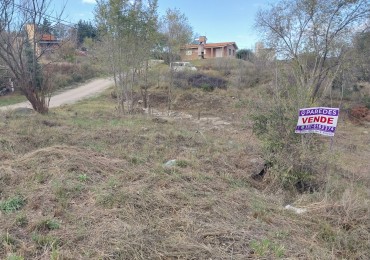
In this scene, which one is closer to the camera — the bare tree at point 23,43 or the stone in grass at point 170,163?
the stone in grass at point 170,163

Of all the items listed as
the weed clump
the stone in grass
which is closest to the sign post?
the stone in grass

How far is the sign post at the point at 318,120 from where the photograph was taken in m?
4.00

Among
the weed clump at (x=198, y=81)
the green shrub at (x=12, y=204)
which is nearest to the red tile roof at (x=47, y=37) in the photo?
the green shrub at (x=12, y=204)

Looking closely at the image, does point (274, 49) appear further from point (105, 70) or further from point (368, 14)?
point (105, 70)

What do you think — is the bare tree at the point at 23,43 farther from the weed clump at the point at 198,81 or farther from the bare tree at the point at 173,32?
the weed clump at the point at 198,81

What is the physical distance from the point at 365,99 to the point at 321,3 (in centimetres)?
631

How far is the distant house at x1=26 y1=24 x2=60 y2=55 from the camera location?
33.4 ft

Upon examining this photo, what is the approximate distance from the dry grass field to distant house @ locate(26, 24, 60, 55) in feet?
20.2

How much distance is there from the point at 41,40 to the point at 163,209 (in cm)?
995

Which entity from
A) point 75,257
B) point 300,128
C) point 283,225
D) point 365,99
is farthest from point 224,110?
point 75,257

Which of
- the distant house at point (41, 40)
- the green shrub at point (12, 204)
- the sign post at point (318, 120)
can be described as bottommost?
the green shrub at point (12, 204)

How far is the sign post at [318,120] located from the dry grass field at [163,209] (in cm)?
56

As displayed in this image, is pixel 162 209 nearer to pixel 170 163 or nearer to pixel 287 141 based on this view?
pixel 170 163

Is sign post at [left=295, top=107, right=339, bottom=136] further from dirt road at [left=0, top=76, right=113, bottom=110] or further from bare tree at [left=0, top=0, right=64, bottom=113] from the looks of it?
dirt road at [left=0, top=76, right=113, bottom=110]
